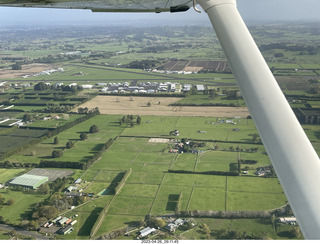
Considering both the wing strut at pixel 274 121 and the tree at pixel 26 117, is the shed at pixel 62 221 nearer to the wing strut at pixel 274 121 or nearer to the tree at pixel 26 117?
the wing strut at pixel 274 121

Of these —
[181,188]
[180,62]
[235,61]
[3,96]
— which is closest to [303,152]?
[235,61]

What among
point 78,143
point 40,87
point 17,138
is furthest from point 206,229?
point 40,87

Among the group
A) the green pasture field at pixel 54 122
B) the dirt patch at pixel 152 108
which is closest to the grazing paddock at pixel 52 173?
the green pasture field at pixel 54 122

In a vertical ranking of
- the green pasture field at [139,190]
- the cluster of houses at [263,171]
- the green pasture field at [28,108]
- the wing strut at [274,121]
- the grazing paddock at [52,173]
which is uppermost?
the wing strut at [274,121]

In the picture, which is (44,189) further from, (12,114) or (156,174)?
(12,114)

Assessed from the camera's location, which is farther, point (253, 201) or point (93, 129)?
point (93, 129)

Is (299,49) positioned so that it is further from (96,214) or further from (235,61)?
(235,61)
